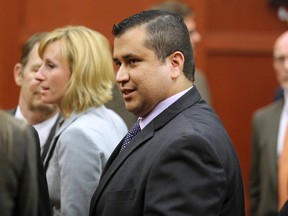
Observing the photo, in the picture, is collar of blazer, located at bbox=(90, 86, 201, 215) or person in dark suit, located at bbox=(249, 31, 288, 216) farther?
person in dark suit, located at bbox=(249, 31, 288, 216)

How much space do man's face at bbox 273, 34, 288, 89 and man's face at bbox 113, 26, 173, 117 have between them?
128 inches

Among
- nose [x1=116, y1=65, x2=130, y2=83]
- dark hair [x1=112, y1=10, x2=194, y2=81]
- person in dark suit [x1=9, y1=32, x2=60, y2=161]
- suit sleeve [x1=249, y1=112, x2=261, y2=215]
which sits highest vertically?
dark hair [x1=112, y1=10, x2=194, y2=81]

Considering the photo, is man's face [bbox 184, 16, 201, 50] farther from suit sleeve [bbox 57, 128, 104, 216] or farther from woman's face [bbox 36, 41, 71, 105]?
suit sleeve [bbox 57, 128, 104, 216]

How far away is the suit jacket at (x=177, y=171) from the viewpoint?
3.95 metres

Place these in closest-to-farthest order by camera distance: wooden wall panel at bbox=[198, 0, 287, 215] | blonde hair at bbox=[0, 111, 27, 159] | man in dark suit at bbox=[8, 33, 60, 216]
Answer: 1. blonde hair at bbox=[0, 111, 27, 159]
2. man in dark suit at bbox=[8, 33, 60, 216]
3. wooden wall panel at bbox=[198, 0, 287, 215]

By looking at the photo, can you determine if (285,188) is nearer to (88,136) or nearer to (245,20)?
(245,20)

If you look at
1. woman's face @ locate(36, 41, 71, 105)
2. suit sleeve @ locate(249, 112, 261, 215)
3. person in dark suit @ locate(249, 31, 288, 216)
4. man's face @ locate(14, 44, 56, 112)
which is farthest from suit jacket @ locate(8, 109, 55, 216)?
suit sleeve @ locate(249, 112, 261, 215)

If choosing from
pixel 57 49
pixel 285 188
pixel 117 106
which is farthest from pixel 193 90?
pixel 285 188

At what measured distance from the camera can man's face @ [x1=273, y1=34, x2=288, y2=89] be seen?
7.47 meters

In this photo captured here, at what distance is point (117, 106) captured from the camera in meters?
6.05

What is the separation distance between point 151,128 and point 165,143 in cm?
23

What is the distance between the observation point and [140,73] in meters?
4.28

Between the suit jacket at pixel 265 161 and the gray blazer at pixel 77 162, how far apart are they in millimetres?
2388

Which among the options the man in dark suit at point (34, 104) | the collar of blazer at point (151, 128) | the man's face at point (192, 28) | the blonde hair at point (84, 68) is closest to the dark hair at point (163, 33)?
the collar of blazer at point (151, 128)
